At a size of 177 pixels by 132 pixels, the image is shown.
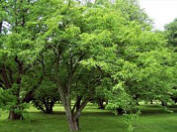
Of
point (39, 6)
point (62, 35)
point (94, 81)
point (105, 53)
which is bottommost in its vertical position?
point (94, 81)

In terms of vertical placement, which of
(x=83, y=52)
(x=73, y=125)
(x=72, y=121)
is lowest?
(x=73, y=125)

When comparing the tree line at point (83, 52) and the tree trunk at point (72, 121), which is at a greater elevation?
the tree line at point (83, 52)

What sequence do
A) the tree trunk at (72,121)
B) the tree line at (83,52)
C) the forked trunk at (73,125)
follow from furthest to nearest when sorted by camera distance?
1. the forked trunk at (73,125)
2. the tree trunk at (72,121)
3. the tree line at (83,52)

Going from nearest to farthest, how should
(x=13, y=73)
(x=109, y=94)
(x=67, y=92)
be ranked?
(x=109, y=94), (x=67, y=92), (x=13, y=73)

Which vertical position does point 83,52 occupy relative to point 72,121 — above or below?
above

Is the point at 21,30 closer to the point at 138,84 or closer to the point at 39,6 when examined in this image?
the point at 39,6

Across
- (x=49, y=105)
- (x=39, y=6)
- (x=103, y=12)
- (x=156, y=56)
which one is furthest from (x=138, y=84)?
(x=49, y=105)

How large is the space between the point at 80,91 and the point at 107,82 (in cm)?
289

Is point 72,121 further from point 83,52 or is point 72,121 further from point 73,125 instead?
point 83,52

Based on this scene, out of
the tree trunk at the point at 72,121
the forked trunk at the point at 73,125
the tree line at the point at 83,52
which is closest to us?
the tree line at the point at 83,52

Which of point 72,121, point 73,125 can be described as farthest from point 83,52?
point 73,125

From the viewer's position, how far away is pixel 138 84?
949 cm

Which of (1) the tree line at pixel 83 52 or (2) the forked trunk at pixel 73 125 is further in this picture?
(2) the forked trunk at pixel 73 125

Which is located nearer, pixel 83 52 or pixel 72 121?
pixel 83 52
